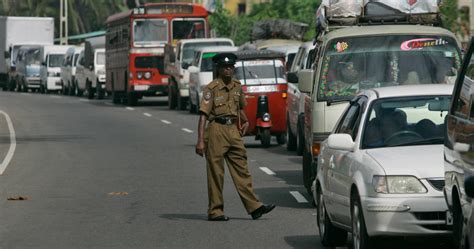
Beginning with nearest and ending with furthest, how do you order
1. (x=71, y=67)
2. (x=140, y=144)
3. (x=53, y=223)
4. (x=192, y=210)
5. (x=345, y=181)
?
(x=345, y=181) → (x=53, y=223) → (x=192, y=210) → (x=140, y=144) → (x=71, y=67)

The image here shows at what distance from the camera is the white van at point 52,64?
230 feet

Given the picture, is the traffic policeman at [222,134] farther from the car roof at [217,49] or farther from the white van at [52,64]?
the white van at [52,64]

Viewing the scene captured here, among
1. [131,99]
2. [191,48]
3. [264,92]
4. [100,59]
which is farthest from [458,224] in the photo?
[100,59]

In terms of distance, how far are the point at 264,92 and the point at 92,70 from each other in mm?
31795

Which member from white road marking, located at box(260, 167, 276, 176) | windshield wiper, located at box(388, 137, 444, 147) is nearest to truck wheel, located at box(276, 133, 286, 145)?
white road marking, located at box(260, 167, 276, 176)

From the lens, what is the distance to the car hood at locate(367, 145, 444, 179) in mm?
10812

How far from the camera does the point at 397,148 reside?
1152cm

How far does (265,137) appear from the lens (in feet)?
87.7

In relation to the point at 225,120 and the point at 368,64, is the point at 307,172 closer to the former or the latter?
the point at 368,64

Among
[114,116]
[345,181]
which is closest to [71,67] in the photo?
[114,116]

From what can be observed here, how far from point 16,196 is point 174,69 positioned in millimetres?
25601

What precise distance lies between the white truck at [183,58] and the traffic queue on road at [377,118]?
9.60 m

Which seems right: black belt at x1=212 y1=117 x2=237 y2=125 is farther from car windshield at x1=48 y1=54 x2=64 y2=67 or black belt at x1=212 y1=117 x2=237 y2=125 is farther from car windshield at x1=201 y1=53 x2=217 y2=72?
car windshield at x1=48 y1=54 x2=64 y2=67

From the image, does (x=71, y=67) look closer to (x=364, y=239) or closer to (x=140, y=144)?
(x=140, y=144)
